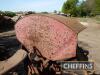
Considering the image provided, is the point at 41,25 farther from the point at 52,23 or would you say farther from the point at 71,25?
the point at 71,25

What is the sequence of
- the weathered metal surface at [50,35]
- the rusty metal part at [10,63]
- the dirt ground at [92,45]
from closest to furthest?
1. the rusty metal part at [10,63]
2. the weathered metal surface at [50,35]
3. the dirt ground at [92,45]

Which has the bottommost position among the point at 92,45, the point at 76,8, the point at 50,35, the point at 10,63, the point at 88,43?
the point at 76,8

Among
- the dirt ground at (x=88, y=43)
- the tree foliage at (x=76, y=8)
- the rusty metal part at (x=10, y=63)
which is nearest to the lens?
the rusty metal part at (x=10, y=63)

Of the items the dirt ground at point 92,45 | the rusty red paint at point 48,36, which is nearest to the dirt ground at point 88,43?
the dirt ground at point 92,45

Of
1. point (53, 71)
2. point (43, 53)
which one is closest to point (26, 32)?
point (43, 53)

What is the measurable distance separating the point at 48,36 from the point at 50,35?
68 mm

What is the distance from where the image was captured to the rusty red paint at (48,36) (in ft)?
19.7

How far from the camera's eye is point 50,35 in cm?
626

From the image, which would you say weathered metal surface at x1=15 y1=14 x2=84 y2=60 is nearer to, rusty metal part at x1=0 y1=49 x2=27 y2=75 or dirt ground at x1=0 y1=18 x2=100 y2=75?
rusty metal part at x1=0 y1=49 x2=27 y2=75

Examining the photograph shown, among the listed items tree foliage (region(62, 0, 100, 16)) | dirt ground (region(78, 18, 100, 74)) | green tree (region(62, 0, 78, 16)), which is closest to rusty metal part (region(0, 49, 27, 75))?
dirt ground (region(78, 18, 100, 74))

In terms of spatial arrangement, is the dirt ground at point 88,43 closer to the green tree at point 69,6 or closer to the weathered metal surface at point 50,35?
the weathered metal surface at point 50,35

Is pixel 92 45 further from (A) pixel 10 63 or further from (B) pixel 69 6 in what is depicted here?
(B) pixel 69 6

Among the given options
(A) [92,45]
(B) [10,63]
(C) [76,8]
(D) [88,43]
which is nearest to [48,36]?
(B) [10,63]

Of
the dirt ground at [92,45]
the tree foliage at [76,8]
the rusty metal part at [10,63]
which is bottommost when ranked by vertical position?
the tree foliage at [76,8]
